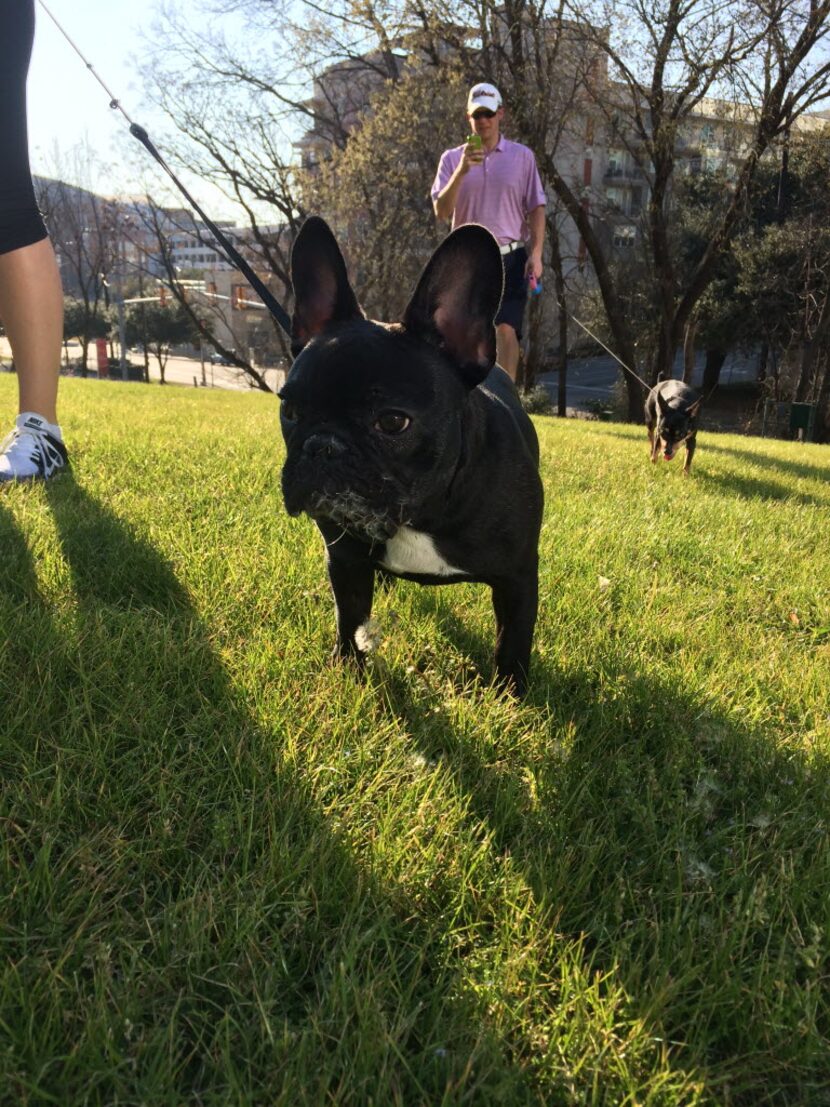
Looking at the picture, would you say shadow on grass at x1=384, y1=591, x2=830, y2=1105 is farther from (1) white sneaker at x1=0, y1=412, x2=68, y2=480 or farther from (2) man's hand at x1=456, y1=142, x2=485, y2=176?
(2) man's hand at x1=456, y1=142, x2=485, y2=176

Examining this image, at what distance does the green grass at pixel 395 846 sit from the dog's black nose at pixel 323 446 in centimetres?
65

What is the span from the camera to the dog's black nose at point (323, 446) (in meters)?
1.77

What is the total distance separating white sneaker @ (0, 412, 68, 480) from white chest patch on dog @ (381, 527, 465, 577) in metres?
2.45

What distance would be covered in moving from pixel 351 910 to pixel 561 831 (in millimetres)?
498

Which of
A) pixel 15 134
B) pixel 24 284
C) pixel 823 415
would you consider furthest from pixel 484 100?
pixel 823 415

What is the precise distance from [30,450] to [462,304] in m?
2.65

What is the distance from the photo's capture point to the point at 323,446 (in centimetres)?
179

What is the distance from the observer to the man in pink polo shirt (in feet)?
17.8

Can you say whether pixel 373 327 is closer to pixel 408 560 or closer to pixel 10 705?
pixel 408 560

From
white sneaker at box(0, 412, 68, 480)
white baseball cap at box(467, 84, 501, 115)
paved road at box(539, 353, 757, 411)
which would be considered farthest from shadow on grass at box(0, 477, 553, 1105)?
paved road at box(539, 353, 757, 411)

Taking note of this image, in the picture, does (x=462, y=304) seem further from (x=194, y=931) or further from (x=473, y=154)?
(x=473, y=154)

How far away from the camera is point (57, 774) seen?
4.97 ft

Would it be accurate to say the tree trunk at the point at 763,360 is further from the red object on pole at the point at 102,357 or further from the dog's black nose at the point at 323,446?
the red object on pole at the point at 102,357

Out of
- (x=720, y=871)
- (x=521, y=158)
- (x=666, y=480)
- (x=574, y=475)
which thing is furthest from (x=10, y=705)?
(x=521, y=158)
